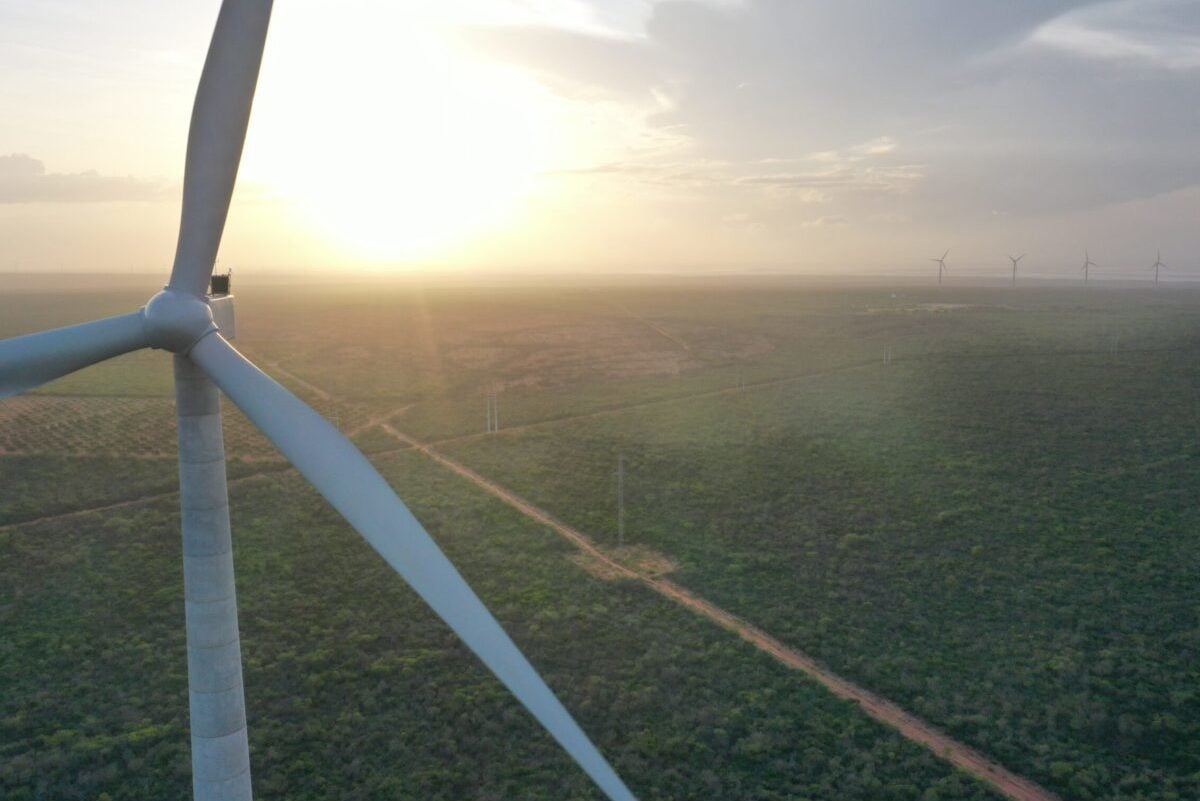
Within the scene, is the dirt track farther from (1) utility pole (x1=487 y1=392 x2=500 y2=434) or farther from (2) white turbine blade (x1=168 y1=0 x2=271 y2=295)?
(1) utility pole (x1=487 y1=392 x2=500 y2=434)

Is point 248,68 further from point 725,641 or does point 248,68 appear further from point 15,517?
point 15,517

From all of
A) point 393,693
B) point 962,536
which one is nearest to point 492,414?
point 962,536

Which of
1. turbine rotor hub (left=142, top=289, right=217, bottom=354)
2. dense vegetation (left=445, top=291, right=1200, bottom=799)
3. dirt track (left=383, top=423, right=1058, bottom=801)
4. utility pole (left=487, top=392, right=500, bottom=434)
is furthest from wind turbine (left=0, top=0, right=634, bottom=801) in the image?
utility pole (left=487, top=392, right=500, bottom=434)

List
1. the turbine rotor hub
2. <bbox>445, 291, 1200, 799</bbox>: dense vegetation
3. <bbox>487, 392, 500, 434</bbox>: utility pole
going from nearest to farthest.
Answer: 1. the turbine rotor hub
2. <bbox>445, 291, 1200, 799</bbox>: dense vegetation
3. <bbox>487, 392, 500, 434</bbox>: utility pole

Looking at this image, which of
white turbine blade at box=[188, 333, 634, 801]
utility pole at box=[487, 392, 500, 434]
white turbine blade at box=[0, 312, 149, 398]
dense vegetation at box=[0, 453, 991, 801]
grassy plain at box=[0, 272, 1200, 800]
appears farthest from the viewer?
utility pole at box=[487, 392, 500, 434]

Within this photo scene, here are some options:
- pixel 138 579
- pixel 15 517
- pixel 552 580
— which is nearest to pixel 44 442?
pixel 15 517

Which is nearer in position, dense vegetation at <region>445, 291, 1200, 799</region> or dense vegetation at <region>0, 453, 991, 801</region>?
dense vegetation at <region>0, 453, 991, 801</region>

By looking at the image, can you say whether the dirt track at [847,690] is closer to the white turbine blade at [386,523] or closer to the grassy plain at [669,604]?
the grassy plain at [669,604]
